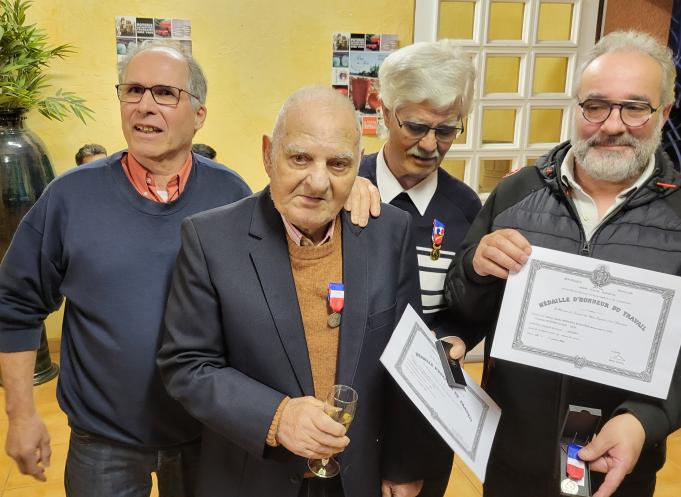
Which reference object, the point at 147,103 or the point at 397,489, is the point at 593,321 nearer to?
the point at 397,489

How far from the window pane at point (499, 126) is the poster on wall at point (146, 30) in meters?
2.33

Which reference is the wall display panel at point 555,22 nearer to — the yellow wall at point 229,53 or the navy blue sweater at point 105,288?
the yellow wall at point 229,53

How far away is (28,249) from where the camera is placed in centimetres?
160

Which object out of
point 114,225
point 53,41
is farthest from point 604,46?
point 53,41

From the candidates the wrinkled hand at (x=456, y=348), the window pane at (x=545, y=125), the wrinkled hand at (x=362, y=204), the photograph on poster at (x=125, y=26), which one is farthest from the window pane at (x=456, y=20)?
the wrinkled hand at (x=456, y=348)

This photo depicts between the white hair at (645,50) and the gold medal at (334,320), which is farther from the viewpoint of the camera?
the white hair at (645,50)

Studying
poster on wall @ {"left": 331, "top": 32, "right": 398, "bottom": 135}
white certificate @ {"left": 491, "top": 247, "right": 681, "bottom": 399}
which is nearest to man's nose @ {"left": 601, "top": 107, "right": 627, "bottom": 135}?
white certificate @ {"left": 491, "top": 247, "right": 681, "bottom": 399}

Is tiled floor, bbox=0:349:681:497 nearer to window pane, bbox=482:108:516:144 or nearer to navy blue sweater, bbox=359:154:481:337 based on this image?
navy blue sweater, bbox=359:154:481:337

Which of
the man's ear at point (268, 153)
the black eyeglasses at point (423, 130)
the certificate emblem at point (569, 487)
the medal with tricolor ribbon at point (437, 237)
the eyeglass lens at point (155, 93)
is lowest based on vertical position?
the certificate emblem at point (569, 487)

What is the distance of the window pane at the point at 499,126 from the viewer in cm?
455

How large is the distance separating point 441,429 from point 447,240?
661 mm

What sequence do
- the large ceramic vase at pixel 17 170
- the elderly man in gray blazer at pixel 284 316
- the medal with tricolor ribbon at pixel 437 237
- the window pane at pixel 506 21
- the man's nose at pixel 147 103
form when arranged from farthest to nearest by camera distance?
the window pane at pixel 506 21 < the large ceramic vase at pixel 17 170 < the medal with tricolor ribbon at pixel 437 237 < the man's nose at pixel 147 103 < the elderly man in gray blazer at pixel 284 316

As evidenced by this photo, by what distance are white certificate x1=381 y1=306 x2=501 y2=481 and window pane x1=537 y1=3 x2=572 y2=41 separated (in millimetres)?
3626

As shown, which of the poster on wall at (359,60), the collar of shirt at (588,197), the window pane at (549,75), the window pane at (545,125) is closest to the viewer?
the collar of shirt at (588,197)
